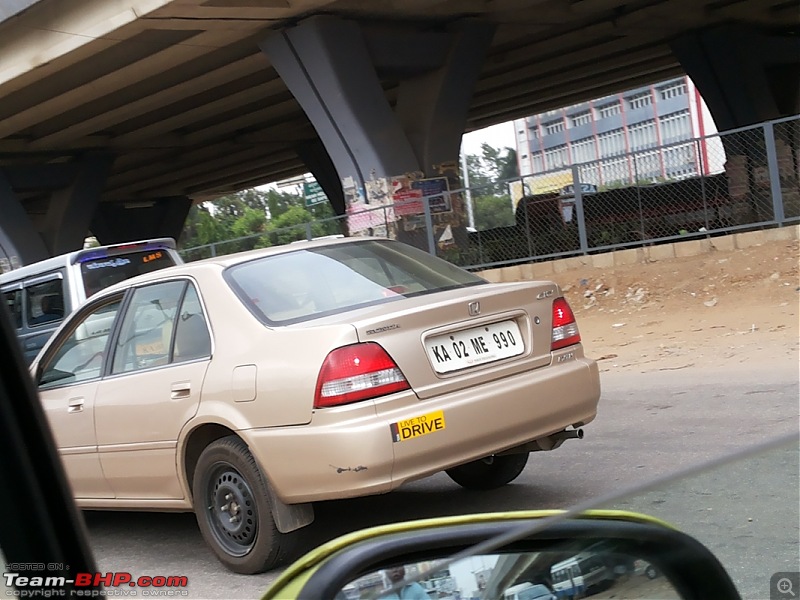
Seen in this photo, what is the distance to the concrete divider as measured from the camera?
526 inches

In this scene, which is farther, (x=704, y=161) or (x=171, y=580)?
(x=704, y=161)

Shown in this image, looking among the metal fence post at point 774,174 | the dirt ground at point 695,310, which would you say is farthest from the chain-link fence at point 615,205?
the dirt ground at point 695,310

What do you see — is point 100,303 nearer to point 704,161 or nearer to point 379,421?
point 379,421

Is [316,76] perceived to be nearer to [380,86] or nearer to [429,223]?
[380,86]

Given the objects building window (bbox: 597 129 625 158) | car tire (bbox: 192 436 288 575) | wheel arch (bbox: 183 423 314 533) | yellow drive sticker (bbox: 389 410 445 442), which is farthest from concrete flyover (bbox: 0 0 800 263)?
building window (bbox: 597 129 625 158)

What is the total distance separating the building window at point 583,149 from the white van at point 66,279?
8095 centimetres

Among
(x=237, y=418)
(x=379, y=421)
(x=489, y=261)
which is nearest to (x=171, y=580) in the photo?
(x=237, y=418)

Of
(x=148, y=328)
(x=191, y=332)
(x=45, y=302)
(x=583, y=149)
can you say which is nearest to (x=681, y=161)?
(x=45, y=302)

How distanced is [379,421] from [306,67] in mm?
13925

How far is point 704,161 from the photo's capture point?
1669 cm

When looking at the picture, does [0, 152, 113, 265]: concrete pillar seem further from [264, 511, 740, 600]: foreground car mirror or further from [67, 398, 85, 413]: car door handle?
[264, 511, 740, 600]: foreground car mirror

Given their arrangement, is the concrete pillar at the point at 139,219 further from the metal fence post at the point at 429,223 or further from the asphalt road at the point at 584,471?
the asphalt road at the point at 584,471

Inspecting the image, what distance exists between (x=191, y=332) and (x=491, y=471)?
1.99 m

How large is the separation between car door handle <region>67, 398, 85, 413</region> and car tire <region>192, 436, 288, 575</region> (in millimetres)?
1067
